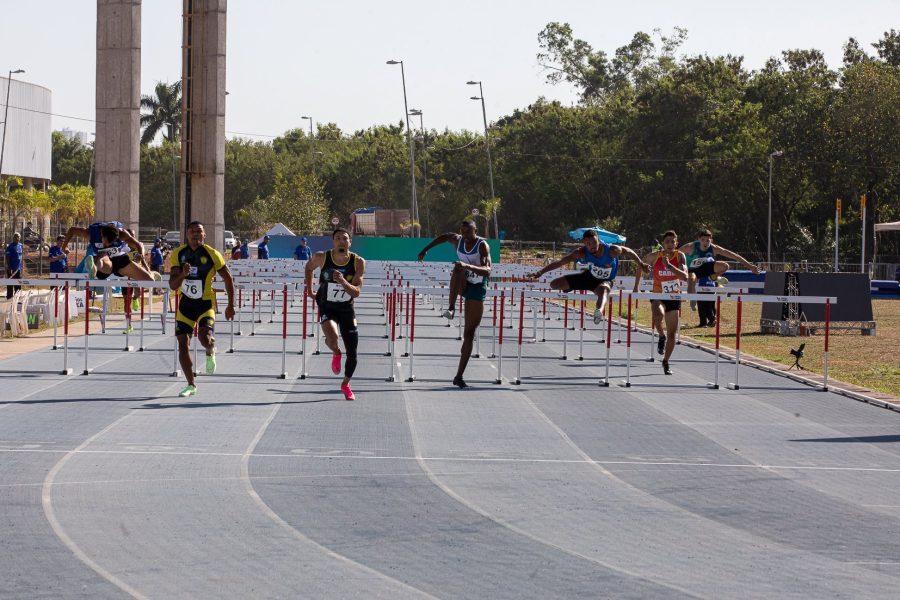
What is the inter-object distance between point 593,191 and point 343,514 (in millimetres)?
84947

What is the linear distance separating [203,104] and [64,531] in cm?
3400

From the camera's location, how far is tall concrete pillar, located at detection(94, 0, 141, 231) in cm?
3581

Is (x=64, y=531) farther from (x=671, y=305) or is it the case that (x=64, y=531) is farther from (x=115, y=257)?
(x=115, y=257)

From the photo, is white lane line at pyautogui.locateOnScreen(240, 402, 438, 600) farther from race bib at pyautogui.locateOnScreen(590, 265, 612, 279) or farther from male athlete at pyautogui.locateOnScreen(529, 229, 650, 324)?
race bib at pyautogui.locateOnScreen(590, 265, 612, 279)

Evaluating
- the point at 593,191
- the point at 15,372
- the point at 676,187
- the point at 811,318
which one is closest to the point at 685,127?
the point at 676,187

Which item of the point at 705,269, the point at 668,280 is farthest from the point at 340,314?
the point at 705,269

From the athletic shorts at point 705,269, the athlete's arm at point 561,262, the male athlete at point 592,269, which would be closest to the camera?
the athlete's arm at point 561,262

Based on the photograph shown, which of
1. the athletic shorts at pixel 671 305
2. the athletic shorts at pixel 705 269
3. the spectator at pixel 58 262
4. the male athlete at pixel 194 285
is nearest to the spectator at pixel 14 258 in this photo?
the spectator at pixel 58 262

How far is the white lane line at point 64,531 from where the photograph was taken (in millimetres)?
7219

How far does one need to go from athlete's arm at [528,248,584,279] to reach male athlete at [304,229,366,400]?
3153 mm

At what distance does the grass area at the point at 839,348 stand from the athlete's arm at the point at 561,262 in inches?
167

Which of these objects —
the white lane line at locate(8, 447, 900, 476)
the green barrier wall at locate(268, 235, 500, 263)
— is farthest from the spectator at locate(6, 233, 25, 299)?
the green barrier wall at locate(268, 235, 500, 263)

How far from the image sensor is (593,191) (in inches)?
3666

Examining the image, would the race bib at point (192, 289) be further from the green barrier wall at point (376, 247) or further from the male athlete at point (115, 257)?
the green barrier wall at point (376, 247)
